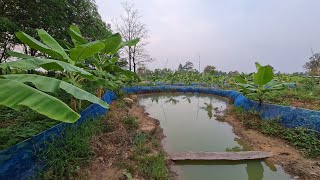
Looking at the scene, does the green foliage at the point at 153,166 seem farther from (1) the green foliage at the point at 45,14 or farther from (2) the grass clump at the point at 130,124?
(1) the green foliage at the point at 45,14

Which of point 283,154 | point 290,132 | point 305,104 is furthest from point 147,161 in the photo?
point 305,104

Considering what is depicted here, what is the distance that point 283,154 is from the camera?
486 centimetres

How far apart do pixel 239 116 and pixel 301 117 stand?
81.0 inches

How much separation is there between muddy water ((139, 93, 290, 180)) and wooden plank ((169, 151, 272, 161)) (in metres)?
0.09

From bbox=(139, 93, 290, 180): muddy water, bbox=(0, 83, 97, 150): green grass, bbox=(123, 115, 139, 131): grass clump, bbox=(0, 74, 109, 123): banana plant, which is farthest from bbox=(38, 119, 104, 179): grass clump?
bbox=(139, 93, 290, 180): muddy water

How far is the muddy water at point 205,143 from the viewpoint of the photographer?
4.13 meters

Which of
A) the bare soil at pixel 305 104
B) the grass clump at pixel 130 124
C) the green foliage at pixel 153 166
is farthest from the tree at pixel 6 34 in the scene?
the bare soil at pixel 305 104

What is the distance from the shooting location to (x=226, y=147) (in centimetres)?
537

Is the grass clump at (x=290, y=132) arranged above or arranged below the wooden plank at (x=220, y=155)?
above

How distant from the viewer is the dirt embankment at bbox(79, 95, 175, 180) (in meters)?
3.61

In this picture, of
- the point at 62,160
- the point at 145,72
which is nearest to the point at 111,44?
the point at 62,160

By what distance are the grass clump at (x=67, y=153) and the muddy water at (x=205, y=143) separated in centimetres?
177

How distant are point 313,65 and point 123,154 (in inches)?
947

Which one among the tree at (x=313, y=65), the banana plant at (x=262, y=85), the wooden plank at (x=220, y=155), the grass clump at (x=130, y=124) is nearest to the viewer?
the wooden plank at (x=220, y=155)
